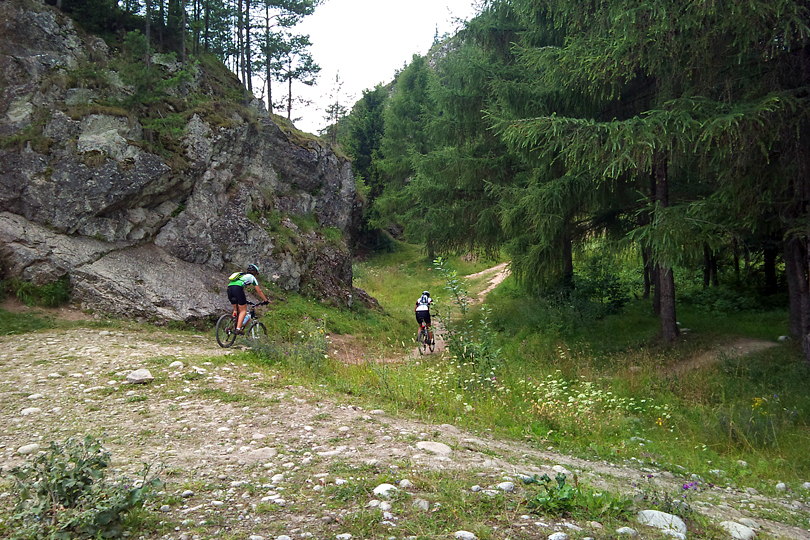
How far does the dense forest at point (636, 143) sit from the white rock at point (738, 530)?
5.32m

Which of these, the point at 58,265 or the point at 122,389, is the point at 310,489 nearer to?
the point at 122,389

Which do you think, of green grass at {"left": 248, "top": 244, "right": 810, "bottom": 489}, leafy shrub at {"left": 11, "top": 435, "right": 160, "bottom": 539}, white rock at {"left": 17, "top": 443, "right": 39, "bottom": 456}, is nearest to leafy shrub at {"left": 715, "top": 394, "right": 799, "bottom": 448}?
green grass at {"left": 248, "top": 244, "right": 810, "bottom": 489}

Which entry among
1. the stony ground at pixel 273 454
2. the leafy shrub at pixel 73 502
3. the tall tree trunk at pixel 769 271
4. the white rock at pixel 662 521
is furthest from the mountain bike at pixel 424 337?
the leafy shrub at pixel 73 502

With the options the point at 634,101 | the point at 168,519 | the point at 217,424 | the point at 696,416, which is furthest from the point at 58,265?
the point at 634,101

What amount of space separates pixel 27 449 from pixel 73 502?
1998 mm

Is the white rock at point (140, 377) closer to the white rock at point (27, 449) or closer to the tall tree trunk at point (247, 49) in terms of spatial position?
the white rock at point (27, 449)

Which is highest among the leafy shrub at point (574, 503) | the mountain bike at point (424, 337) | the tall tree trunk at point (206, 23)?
the tall tree trunk at point (206, 23)

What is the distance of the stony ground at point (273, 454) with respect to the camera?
10.8 feet

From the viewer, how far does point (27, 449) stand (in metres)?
4.51

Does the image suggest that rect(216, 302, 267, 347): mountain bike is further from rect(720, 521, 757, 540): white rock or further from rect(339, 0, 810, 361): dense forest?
rect(720, 521, 757, 540): white rock

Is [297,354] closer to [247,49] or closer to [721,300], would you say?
[721,300]

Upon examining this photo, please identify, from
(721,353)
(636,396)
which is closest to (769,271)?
(721,353)

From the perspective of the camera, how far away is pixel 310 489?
12.2ft

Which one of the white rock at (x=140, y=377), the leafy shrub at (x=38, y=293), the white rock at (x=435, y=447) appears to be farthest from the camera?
the leafy shrub at (x=38, y=293)
